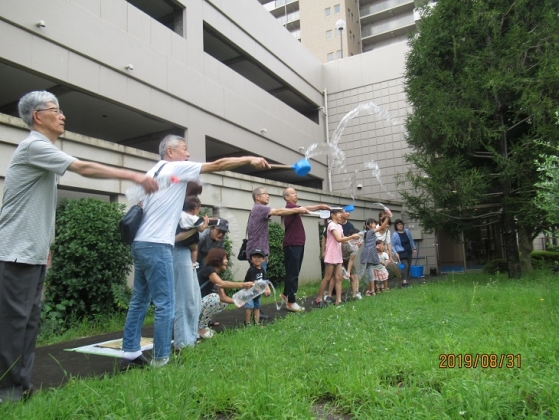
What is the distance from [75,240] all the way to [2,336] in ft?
12.5

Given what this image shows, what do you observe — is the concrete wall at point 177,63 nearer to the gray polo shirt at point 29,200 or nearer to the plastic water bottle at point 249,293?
the plastic water bottle at point 249,293

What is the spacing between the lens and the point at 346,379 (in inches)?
108

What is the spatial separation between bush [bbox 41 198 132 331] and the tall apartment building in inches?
1516

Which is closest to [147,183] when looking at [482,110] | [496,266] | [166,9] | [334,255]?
[334,255]

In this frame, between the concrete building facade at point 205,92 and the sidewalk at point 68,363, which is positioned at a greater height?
the concrete building facade at point 205,92

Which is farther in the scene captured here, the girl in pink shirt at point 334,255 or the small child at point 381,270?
the small child at point 381,270

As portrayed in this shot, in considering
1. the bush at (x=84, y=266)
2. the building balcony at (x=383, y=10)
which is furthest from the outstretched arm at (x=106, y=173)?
the building balcony at (x=383, y=10)

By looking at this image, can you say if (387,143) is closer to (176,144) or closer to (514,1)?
(514,1)

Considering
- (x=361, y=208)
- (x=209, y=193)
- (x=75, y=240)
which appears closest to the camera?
(x=75, y=240)

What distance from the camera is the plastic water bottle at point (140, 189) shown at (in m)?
3.04

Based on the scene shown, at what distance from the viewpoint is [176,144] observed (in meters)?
3.91

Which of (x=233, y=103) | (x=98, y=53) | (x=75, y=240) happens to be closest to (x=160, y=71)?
(x=98, y=53)
